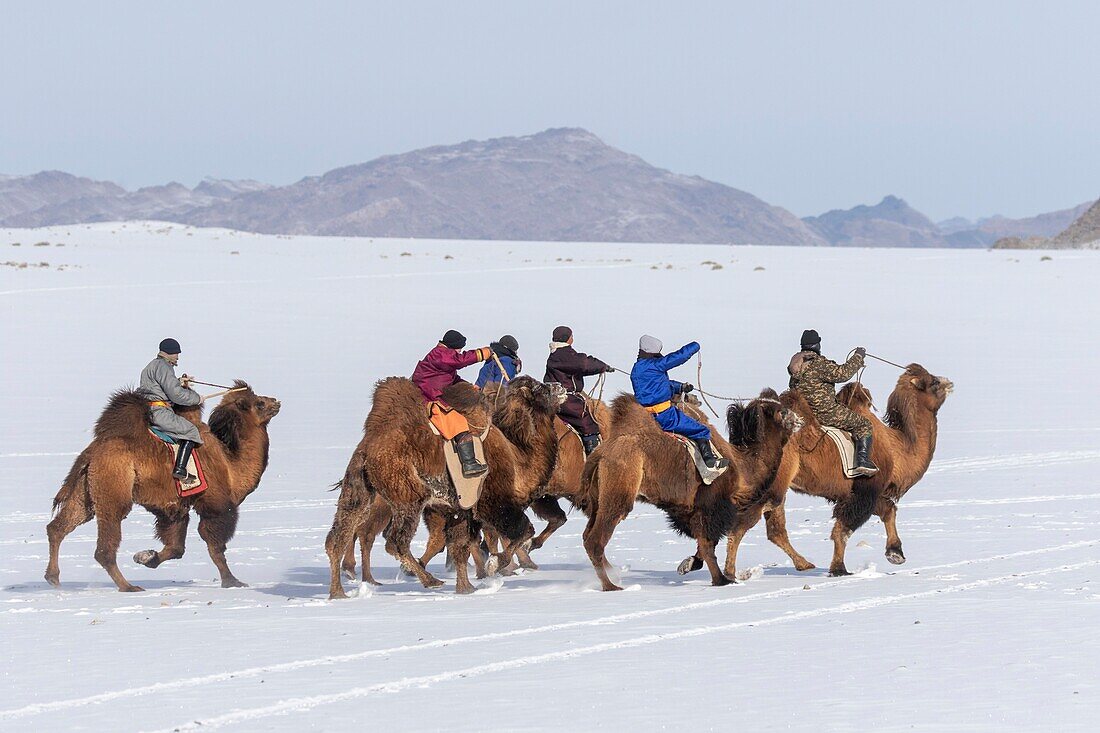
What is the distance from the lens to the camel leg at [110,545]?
10.6 m

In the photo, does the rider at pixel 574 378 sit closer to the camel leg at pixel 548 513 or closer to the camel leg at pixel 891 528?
the camel leg at pixel 548 513

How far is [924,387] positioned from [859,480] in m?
1.26

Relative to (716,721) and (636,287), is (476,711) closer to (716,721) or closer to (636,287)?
(716,721)

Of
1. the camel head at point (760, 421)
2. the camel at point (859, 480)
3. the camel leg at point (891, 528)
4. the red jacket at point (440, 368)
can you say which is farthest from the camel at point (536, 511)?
the camel leg at point (891, 528)

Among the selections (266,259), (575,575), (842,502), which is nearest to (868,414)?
(842,502)

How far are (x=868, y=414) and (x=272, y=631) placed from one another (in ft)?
17.7

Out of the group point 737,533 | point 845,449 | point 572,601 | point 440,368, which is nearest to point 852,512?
point 845,449

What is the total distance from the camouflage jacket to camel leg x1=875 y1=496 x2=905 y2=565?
3.10 feet

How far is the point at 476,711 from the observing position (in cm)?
638

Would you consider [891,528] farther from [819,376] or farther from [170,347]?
[170,347]

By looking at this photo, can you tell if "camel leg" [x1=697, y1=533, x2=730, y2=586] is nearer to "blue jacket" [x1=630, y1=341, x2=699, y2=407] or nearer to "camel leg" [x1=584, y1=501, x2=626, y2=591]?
"camel leg" [x1=584, y1=501, x2=626, y2=591]

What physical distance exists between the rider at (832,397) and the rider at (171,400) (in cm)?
473

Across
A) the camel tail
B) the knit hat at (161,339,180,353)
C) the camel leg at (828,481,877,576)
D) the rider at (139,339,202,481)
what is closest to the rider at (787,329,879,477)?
the camel leg at (828,481,877,576)

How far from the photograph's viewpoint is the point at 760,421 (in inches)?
433
